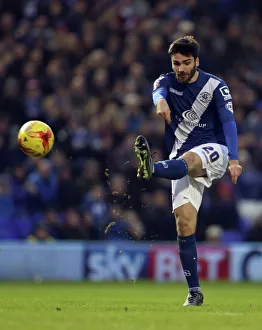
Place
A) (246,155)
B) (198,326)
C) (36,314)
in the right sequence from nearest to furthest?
(198,326) → (36,314) → (246,155)

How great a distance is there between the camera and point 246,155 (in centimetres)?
1648

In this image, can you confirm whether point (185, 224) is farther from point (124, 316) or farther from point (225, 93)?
point (124, 316)

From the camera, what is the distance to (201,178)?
809 centimetres

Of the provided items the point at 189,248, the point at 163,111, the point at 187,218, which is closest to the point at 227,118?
the point at 163,111

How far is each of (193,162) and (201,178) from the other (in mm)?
303

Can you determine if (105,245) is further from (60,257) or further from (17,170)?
(17,170)

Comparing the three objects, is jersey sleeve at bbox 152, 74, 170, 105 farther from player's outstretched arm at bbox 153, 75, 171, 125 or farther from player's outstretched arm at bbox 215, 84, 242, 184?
player's outstretched arm at bbox 215, 84, 242, 184

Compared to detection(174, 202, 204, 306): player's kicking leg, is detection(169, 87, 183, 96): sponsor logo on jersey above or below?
above

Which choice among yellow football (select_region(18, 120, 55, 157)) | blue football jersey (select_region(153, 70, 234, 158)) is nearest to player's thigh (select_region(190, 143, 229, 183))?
blue football jersey (select_region(153, 70, 234, 158))

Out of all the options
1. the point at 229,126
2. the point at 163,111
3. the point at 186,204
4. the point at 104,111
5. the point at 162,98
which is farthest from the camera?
the point at 104,111

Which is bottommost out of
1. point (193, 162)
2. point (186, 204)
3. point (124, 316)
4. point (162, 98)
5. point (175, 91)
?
point (124, 316)

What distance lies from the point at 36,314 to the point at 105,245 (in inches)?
314

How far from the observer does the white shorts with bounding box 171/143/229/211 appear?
26.0ft

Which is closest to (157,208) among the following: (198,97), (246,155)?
(246,155)
